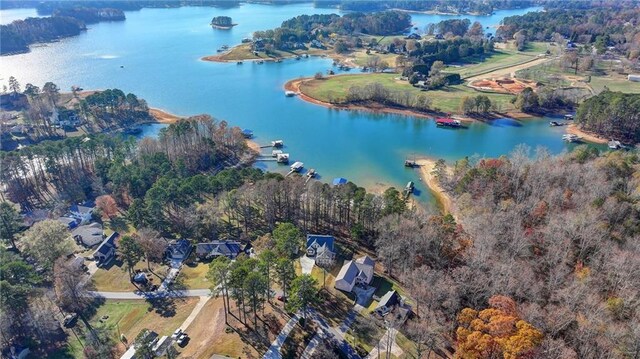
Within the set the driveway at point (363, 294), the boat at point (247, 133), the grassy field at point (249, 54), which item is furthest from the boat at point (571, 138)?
the grassy field at point (249, 54)

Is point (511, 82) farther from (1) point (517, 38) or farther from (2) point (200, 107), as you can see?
(2) point (200, 107)

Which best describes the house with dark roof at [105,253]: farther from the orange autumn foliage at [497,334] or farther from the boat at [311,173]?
the orange autumn foliage at [497,334]

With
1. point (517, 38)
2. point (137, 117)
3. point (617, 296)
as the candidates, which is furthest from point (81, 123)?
point (517, 38)

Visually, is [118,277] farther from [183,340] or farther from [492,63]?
[492,63]

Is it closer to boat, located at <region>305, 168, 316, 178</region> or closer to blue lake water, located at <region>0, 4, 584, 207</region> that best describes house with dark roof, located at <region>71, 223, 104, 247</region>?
blue lake water, located at <region>0, 4, 584, 207</region>

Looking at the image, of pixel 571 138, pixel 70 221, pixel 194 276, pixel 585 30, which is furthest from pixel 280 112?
pixel 585 30

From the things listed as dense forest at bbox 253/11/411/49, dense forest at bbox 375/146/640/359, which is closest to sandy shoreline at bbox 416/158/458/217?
dense forest at bbox 375/146/640/359
